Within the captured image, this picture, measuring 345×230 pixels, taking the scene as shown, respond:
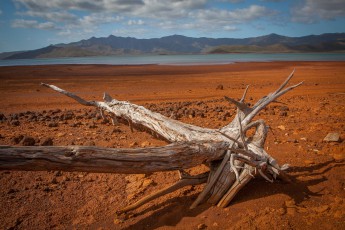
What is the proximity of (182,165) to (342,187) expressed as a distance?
213 cm

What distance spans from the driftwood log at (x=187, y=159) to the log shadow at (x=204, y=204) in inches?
5.4

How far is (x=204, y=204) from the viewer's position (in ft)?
10.8

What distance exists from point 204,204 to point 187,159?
0.65 metres

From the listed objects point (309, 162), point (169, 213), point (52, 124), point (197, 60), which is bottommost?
point (169, 213)

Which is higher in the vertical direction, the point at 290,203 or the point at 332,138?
the point at 332,138

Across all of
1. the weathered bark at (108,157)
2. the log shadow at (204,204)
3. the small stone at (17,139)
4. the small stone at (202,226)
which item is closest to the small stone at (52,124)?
the small stone at (17,139)

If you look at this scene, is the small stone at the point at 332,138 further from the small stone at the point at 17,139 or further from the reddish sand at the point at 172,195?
the small stone at the point at 17,139

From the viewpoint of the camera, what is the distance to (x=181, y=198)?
3564 mm

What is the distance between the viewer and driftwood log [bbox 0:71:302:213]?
2527 millimetres

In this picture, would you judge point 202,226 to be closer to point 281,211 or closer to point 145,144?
point 281,211

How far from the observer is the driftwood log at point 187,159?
2.53 meters

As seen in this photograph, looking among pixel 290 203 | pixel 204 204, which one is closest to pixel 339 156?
pixel 290 203

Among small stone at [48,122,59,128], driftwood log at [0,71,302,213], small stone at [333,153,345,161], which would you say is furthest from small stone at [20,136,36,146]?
small stone at [333,153,345,161]

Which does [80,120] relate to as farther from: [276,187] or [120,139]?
[276,187]
